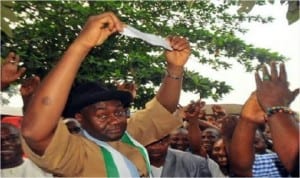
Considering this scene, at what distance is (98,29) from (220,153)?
A: 73.3 inches

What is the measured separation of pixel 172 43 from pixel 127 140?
1.50 ft

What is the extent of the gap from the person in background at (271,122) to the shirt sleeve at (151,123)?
58cm

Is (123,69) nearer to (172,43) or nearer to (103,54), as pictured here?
(103,54)

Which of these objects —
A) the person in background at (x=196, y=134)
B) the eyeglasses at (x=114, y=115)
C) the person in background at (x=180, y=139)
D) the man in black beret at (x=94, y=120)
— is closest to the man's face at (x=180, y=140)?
the person in background at (x=180, y=139)

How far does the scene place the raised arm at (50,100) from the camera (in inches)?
64.7

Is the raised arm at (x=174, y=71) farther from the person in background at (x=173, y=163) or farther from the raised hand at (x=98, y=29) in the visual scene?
the person in background at (x=173, y=163)

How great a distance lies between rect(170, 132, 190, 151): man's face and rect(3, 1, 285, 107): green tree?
6.73 feet

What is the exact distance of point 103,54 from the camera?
6.70 meters

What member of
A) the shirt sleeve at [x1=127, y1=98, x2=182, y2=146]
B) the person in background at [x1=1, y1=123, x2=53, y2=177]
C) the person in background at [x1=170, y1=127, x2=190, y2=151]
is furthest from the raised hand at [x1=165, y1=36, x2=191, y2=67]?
the person in background at [x1=170, y1=127, x2=190, y2=151]

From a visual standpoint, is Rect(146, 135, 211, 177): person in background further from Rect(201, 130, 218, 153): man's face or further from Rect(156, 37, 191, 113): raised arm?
Rect(156, 37, 191, 113): raised arm

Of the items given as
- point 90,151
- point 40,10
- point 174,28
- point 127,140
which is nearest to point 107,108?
point 127,140

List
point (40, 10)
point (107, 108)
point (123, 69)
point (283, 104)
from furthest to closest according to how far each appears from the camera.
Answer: point (123, 69), point (40, 10), point (107, 108), point (283, 104)

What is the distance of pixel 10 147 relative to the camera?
9.61 feet

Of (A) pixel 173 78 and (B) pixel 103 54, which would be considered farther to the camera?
(B) pixel 103 54
